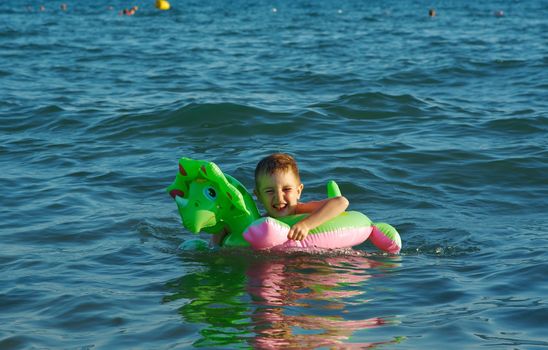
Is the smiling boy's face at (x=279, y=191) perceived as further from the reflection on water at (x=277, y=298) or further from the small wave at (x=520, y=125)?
the small wave at (x=520, y=125)

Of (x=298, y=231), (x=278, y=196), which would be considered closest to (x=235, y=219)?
(x=278, y=196)

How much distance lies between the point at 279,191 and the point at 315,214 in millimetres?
291

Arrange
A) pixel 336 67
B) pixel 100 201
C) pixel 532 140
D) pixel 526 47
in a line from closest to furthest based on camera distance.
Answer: pixel 100 201
pixel 532 140
pixel 336 67
pixel 526 47

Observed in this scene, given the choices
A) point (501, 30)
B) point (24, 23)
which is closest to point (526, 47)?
point (501, 30)

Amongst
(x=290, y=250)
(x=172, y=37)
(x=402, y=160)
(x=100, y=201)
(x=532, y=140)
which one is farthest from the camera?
(x=172, y=37)

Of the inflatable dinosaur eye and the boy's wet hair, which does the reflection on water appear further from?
the boy's wet hair

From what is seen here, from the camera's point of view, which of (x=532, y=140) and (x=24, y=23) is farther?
(x=24, y=23)

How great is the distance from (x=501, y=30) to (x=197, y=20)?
9.54m

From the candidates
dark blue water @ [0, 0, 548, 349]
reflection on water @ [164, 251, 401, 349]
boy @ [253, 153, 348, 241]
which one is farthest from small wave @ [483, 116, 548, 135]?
boy @ [253, 153, 348, 241]

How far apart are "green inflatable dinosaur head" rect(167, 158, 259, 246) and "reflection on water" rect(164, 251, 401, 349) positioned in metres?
0.26

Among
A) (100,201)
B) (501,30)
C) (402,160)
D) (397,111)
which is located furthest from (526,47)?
(100,201)

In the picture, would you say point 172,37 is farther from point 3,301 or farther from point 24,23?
point 3,301

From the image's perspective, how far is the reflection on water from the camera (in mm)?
5047

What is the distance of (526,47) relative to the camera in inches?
773
